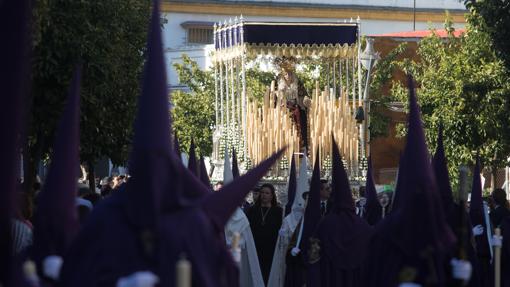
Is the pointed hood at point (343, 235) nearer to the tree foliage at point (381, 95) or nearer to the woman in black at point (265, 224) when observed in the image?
the woman in black at point (265, 224)

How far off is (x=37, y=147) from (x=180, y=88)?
91.8ft

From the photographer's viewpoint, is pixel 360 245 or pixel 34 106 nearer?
pixel 360 245

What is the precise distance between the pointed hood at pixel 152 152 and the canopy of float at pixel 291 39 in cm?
2009

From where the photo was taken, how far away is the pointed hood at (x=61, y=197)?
7688 millimetres

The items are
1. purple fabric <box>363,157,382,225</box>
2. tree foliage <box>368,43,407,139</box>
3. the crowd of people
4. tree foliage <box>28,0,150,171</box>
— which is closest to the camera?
the crowd of people

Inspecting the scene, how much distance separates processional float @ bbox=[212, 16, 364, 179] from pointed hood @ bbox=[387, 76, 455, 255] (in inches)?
629

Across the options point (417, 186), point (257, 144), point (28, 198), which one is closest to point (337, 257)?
point (28, 198)

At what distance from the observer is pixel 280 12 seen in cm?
5578

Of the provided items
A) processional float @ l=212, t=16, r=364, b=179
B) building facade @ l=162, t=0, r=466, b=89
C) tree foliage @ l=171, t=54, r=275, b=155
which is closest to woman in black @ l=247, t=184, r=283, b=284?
processional float @ l=212, t=16, r=364, b=179

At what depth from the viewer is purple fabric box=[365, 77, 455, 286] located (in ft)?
29.0

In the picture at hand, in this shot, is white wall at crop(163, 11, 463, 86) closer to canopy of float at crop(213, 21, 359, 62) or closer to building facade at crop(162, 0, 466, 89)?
building facade at crop(162, 0, 466, 89)

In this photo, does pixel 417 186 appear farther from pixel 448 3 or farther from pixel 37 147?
pixel 448 3

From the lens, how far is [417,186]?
8.94 m

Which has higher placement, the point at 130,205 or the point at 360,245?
the point at 130,205
